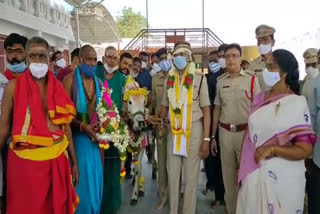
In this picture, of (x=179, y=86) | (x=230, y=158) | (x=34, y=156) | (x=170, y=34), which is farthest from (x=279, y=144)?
(x=170, y=34)

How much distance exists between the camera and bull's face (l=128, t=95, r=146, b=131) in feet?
13.8

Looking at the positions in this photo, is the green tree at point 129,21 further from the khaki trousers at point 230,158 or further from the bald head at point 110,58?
the khaki trousers at point 230,158

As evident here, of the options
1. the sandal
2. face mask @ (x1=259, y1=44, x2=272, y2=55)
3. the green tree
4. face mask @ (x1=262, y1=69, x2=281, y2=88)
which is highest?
the green tree

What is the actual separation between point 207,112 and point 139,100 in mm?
990

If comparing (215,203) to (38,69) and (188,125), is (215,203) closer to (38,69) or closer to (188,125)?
(188,125)

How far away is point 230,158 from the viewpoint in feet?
12.0

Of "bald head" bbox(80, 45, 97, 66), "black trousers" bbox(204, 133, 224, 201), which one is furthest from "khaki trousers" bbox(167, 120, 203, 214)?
"bald head" bbox(80, 45, 97, 66)

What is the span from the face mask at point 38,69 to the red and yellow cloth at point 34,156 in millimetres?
57

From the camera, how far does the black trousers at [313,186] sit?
2.84 m

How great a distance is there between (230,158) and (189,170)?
0.48 m

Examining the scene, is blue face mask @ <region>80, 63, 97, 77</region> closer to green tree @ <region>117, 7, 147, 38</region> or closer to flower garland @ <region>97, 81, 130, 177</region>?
flower garland @ <region>97, 81, 130, 177</region>

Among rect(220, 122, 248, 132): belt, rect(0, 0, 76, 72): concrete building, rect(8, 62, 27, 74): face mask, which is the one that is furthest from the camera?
rect(0, 0, 76, 72): concrete building

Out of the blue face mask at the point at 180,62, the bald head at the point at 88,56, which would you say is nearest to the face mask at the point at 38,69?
the bald head at the point at 88,56

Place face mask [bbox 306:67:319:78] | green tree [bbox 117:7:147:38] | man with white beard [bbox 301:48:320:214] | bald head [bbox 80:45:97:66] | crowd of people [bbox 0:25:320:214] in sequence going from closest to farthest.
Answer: crowd of people [bbox 0:25:320:214] → man with white beard [bbox 301:48:320:214] → bald head [bbox 80:45:97:66] → face mask [bbox 306:67:319:78] → green tree [bbox 117:7:147:38]
